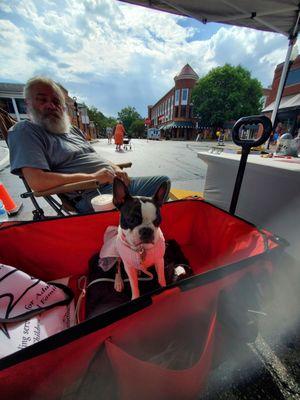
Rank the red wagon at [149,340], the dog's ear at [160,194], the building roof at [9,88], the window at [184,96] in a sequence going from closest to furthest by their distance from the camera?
the red wagon at [149,340]
the dog's ear at [160,194]
the building roof at [9,88]
the window at [184,96]

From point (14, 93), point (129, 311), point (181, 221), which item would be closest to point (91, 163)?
point (181, 221)

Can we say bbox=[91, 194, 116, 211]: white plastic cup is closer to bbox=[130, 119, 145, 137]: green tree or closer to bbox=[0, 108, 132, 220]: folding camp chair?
bbox=[0, 108, 132, 220]: folding camp chair

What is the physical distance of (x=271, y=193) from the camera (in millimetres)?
1296

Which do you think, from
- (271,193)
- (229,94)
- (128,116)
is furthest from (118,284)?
(128,116)

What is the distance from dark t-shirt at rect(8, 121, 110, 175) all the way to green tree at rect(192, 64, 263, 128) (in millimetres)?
25968

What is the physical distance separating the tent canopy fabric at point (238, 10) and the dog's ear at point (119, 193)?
2.32 metres

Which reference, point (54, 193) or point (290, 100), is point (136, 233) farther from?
point (290, 100)

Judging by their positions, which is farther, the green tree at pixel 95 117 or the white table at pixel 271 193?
the green tree at pixel 95 117

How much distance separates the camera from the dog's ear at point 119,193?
1043 mm

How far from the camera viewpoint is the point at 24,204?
2.80 meters

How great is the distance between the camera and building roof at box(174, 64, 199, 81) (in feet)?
93.4

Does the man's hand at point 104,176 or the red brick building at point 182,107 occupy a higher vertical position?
the red brick building at point 182,107

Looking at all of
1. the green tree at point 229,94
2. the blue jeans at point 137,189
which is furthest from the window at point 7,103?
the blue jeans at point 137,189

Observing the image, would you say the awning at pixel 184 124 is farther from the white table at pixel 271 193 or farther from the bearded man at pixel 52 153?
the bearded man at pixel 52 153
